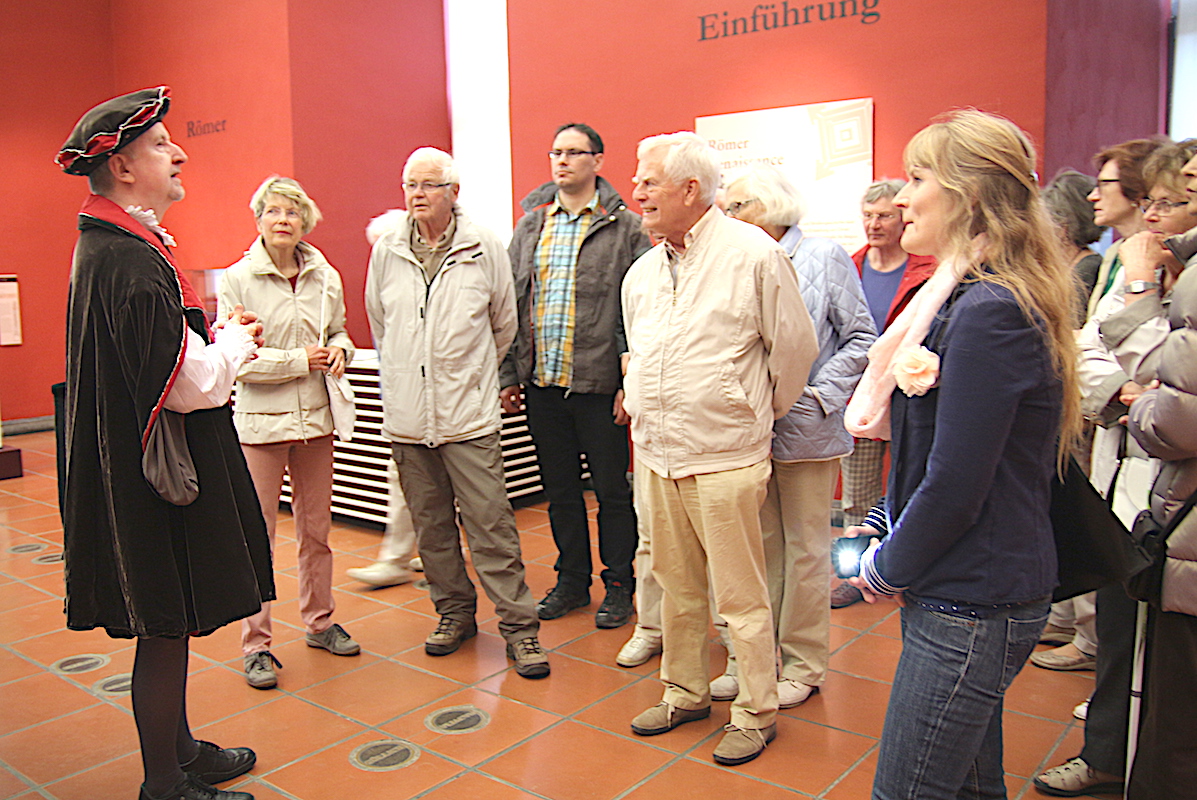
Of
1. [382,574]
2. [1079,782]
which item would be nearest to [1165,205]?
[1079,782]

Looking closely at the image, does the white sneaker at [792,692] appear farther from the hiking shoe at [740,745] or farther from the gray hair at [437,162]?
the gray hair at [437,162]

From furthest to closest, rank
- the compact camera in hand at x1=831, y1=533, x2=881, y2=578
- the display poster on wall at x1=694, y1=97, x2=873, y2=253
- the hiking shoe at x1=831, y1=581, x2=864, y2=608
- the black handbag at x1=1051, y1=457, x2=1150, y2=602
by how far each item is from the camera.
→ the display poster on wall at x1=694, y1=97, x2=873, y2=253, the hiking shoe at x1=831, y1=581, x2=864, y2=608, the compact camera in hand at x1=831, y1=533, x2=881, y2=578, the black handbag at x1=1051, y1=457, x2=1150, y2=602

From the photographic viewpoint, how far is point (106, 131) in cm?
236

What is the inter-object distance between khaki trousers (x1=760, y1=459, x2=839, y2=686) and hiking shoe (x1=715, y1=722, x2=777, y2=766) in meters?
0.43

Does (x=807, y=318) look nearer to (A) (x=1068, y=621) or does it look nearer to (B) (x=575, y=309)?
(B) (x=575, y=309)

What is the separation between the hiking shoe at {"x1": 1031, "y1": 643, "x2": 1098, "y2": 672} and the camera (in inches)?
138

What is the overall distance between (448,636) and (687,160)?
6.99 ft

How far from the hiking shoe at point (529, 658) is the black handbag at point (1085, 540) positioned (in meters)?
2.17

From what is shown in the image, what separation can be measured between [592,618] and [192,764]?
185cm

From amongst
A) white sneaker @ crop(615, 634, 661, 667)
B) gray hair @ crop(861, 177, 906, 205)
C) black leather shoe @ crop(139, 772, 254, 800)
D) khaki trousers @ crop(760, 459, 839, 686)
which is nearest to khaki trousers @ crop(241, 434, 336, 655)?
black leather shoe @ crop(139, 772, 254, 800)

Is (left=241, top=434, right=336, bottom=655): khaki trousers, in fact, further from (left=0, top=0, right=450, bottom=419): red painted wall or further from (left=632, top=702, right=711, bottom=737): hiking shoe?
(left=0, top=0, right=450, bottom=419): red painted wall

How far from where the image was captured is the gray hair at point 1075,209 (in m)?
3.68

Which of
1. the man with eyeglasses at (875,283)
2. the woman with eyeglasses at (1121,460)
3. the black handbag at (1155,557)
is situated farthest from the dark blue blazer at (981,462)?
the man with eyeglasses at (875,283)

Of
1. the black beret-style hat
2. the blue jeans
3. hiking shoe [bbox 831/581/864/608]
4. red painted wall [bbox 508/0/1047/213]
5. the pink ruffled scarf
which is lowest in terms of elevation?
hiking shoe [bbox 831/581/864/608]
